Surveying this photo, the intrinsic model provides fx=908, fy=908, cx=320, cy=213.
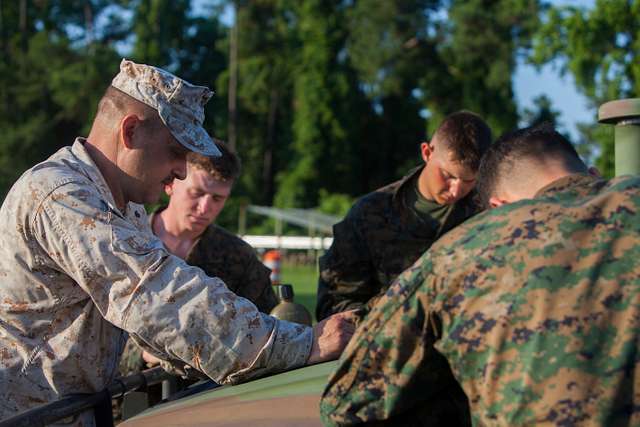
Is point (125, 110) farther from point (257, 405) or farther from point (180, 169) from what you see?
point (257, 405)

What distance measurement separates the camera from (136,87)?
2.77m

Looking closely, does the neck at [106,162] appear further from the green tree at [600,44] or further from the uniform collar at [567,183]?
the green tree at [600,44]

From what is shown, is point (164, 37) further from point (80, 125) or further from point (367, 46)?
point (367, 46)

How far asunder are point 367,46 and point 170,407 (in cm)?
4381

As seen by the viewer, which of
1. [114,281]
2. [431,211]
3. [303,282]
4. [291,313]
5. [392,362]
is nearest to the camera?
[392,362]

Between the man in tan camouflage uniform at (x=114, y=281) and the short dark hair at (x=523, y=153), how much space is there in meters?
0.64

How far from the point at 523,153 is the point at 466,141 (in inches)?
84.8

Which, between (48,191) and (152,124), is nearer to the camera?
(48,191)

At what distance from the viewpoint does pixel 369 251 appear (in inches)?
189

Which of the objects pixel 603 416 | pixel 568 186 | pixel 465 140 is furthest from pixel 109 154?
pixel 465 140

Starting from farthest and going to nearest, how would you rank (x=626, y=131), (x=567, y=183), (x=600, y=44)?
1. (x=600, y=44)
2. (x=626, y=131)
3. (x=567, y=183)

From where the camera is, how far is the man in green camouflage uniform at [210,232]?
450 cm

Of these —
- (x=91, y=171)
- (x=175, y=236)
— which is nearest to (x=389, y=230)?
(x=175, y=236)

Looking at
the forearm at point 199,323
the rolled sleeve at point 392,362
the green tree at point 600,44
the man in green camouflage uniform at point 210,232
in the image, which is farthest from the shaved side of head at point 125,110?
the green tree at point 600,44
